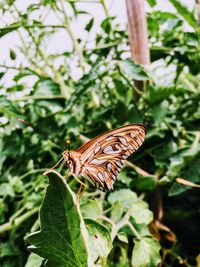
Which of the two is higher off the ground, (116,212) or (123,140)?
(123,140)

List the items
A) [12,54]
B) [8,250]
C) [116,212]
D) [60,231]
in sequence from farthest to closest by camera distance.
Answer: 1. [12,54]
2. [8,250]
3. [116,212]
4. [60,231]

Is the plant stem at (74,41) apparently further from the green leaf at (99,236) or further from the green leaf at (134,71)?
the green leaf at (99,236)

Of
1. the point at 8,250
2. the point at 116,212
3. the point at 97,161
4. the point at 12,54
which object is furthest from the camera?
the point at 12,54

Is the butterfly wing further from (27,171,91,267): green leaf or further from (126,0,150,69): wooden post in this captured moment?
(126,0,150,69): wooden post

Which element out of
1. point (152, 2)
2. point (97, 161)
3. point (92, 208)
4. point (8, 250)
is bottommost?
point (8, 250)

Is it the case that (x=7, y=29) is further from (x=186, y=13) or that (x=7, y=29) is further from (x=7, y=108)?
(x=186, y=13)

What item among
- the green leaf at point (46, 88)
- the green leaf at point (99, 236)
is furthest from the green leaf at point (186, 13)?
the green leaf at point (99, 236)

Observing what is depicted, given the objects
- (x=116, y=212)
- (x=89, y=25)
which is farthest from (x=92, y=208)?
(x=89, y=25)
